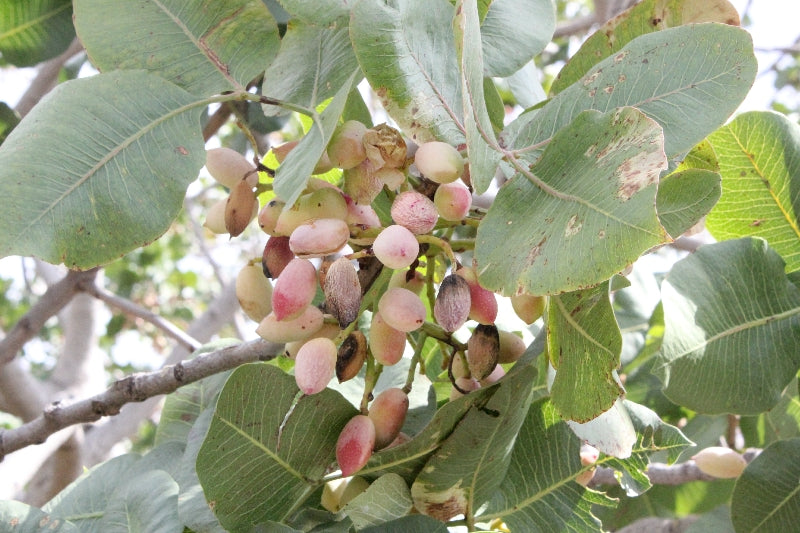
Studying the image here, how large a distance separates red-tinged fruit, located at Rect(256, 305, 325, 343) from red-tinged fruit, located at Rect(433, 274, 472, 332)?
0.35ft

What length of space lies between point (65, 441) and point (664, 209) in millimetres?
1406

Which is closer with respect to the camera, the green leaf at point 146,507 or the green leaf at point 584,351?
the green leaf at point 584,351

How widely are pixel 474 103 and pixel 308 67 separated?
19 centimetres

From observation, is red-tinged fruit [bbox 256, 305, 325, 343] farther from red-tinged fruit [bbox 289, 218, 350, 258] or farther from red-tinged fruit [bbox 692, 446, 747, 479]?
red-tinged fruit [bbox 692, 446, 747, 479]

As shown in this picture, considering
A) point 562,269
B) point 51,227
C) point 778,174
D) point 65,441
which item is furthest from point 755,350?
point 65,441

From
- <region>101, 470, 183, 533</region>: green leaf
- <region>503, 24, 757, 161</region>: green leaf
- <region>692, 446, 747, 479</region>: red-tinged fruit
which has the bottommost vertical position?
<region>692, 446, 747, 479</region>: red-tinged fruit

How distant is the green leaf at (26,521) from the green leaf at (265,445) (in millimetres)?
183

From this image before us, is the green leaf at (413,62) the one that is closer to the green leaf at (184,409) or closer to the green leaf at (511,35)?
the green leaf at (511,35)

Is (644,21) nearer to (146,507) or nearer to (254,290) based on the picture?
(254,290)

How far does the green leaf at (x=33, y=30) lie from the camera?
2.95 ft

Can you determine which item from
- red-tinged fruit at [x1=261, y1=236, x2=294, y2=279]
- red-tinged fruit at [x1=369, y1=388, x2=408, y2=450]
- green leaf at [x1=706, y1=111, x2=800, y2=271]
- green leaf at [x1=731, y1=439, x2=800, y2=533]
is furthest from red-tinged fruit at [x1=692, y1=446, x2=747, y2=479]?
red-tinged fruit at [x1=261, y1=236, x2=294, y2=279]

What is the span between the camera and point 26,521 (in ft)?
2.27

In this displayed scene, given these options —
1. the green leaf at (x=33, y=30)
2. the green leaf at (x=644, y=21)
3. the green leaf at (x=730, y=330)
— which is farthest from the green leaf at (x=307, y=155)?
the green leaf at (x=33, y=30)

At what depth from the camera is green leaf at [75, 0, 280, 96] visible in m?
0.61
